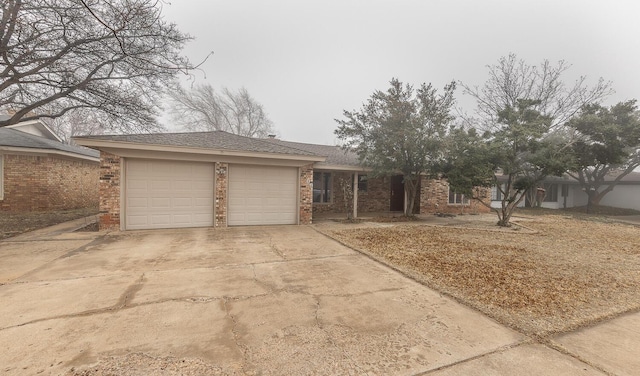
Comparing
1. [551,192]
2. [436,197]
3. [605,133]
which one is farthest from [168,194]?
[551,192]

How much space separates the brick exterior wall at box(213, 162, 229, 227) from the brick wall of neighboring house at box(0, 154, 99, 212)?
8419mm

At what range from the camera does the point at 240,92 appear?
2728 centimetres

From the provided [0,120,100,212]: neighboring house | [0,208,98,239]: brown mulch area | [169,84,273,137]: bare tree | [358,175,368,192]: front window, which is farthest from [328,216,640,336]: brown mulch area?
[169,84,273,137]: bare tree

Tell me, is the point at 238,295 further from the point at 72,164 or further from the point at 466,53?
the point at 466,53

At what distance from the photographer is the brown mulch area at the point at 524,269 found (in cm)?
317

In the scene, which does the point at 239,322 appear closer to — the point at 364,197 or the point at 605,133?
the point at 364,197

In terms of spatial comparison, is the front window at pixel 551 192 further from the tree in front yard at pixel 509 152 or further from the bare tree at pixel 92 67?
the bare tree at pixel 92 67

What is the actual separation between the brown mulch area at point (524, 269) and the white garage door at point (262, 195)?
227 centimetres

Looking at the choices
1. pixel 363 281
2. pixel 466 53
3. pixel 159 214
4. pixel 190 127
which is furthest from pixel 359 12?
pixel 190 127

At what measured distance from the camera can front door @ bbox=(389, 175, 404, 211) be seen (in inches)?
560

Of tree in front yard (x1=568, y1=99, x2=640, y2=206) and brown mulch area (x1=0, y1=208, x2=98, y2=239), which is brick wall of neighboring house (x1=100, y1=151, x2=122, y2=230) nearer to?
brown mulch area (x1=0, y1=208, x2=98, y2=239)

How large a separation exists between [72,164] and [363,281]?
48.9ft

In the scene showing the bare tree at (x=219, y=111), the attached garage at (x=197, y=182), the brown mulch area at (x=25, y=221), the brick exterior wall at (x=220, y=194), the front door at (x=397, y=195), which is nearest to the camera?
the brown mulch area at (x=25, y=221)

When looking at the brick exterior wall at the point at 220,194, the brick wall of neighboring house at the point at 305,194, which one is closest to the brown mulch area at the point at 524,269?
the brick wall of neighboring house at the point at 305,194
